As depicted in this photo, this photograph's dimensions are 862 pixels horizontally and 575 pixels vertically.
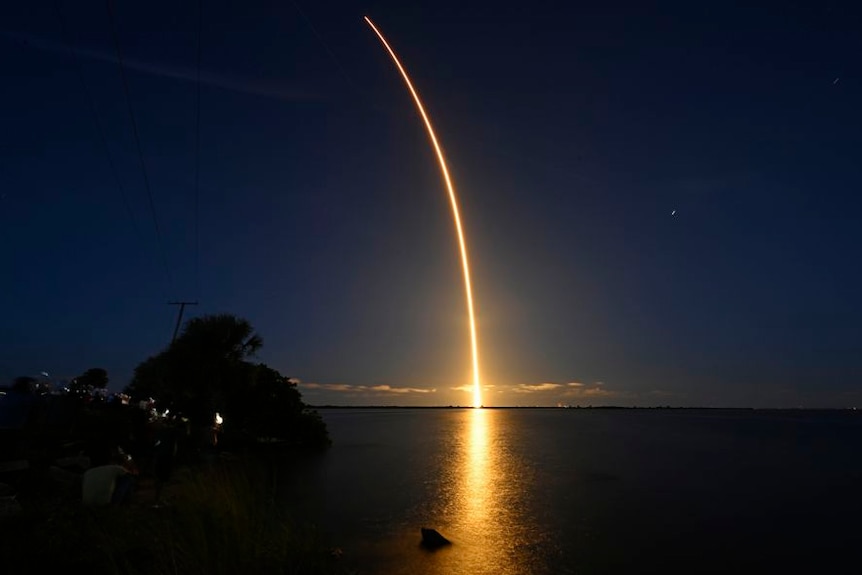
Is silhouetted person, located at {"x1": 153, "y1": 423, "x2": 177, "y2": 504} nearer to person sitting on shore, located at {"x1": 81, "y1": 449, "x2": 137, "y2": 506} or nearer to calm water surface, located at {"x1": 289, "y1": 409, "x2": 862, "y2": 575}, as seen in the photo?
person sitting on shore, located at {"x1": 81, "y1": 449, "x2": 137, "y2": 506}

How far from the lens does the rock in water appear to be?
28.2 metres

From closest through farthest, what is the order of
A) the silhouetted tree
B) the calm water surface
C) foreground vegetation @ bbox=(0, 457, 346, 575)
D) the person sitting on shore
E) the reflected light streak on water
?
foreground vegetation @ bbox=(0, 457, 346, 575)
the person sitting on shore
the reflected light streak on water
the calm water surface
the silhouetted tree

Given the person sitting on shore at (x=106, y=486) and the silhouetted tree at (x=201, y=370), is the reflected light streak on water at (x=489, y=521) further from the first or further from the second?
the silhouetted tree at (x=201, y=370)

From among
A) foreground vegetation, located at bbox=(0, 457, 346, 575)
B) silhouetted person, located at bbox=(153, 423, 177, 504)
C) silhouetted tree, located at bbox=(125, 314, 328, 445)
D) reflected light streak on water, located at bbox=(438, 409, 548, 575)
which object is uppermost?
silhouetted tree, located at bbox=(125, 314, 328, 445)

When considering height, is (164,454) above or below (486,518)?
above

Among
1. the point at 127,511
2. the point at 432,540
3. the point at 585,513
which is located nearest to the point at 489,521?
the point at 585,513

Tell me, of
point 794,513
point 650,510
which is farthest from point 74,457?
point 794,513

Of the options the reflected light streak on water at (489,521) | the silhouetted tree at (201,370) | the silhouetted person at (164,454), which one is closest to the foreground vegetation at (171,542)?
the silhouetted person at (164,454)

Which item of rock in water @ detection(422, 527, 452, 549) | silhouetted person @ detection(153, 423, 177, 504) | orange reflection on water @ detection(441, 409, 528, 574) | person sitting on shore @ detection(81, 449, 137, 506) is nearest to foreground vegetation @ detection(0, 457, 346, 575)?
person sitting on shore @ detection(81, 449, 137, 506)

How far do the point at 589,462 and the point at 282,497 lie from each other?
159 feet

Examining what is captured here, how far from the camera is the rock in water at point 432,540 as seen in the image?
1112 inches

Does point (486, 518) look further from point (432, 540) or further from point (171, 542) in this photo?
point (171, 542)

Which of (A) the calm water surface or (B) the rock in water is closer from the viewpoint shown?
(A) the calm water surface

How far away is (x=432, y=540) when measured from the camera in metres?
28.6
